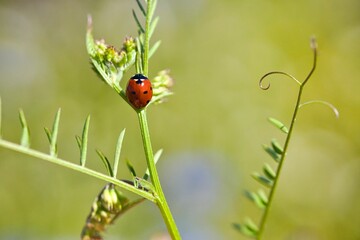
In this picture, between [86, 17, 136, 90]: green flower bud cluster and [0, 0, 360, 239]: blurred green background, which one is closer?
[86, 17, 136, 90]: green flower bud cluster

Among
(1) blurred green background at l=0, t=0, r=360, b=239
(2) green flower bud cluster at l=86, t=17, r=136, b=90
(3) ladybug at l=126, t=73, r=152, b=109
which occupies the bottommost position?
(3) ladybug at l=126, t=73, r=152, b=109

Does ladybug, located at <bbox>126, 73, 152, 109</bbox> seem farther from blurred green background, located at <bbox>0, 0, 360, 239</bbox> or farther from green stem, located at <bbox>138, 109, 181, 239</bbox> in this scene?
blurred green background, located at <bbox>0, 0, 360, 239</bbox>

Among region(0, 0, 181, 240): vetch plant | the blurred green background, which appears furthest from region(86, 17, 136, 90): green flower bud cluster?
the blurred green background

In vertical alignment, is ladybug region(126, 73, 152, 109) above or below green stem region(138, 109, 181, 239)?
above

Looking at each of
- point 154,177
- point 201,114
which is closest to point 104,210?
point 154,177

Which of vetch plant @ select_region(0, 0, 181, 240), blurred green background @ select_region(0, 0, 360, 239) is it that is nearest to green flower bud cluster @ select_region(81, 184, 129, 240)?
vetch plant @ select_region(0, 0, 181, 240)

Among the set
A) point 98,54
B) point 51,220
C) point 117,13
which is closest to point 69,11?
point 117,13

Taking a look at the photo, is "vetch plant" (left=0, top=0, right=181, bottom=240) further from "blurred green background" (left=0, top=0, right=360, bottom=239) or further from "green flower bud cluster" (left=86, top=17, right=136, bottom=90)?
"blurred green background" (left=0, top=0, right=360, bottom=239)

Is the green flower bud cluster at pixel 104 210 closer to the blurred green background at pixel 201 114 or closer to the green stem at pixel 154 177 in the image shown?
the green stem at pixel 154 177
